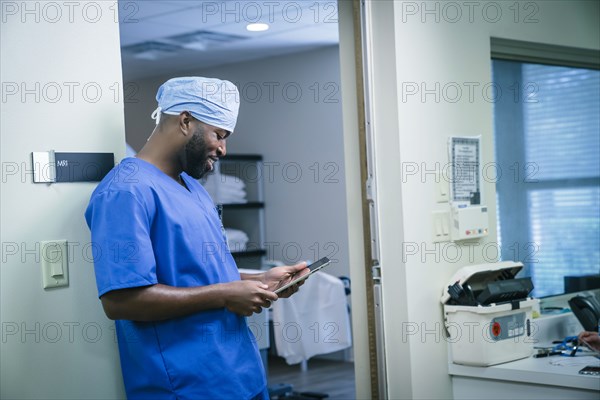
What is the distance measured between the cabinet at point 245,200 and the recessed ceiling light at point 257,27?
1.24m

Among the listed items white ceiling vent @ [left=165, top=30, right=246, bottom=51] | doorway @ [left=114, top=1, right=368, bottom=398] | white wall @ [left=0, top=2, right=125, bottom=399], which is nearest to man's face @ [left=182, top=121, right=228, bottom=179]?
white wall @ [left=0, top=2, right=125, bottom=399]

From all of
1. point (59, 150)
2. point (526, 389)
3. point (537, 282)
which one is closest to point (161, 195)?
point (59, 150)

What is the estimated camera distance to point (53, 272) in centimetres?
181

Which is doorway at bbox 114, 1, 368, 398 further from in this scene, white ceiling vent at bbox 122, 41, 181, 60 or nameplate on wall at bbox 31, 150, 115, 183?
nameplate on wall at bbox 31, 150, 115, 183

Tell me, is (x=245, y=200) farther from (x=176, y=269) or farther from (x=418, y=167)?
(x=176, y=269)

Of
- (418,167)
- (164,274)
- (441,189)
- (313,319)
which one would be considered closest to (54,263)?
(164,274)

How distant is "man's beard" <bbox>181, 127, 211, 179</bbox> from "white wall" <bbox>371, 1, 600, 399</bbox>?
0.93 metres

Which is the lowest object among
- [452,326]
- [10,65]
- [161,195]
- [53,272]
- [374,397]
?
[374,397]

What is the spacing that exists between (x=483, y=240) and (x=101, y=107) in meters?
1.62

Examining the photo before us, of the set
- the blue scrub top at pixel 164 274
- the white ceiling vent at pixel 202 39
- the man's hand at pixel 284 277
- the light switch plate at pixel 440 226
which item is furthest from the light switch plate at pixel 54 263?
the white ceiling vent at pixel 202 39

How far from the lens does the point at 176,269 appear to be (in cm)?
178

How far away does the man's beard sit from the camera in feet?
6.12

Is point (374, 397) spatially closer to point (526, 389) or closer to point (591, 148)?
point (526, 389)

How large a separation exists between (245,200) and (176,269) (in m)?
4.32
